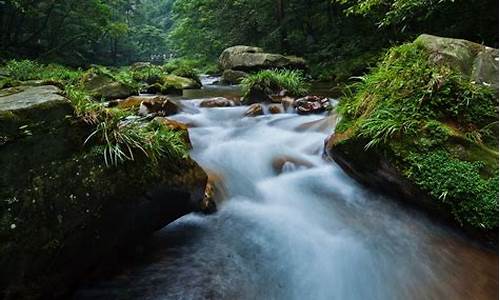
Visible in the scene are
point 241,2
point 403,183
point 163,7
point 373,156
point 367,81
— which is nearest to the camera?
point 403,183

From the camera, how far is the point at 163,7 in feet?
185

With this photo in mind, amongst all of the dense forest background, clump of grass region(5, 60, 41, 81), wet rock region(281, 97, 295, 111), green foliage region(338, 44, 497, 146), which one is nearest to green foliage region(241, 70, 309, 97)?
wet rock region(281, 97, 295, 111)

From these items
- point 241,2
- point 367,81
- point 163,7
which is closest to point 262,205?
point 367,81

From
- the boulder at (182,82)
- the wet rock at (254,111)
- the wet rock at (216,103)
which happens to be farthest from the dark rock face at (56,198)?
the boulder at (182,82)

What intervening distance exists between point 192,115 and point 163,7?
181 feet

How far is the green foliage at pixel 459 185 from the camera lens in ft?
10.4

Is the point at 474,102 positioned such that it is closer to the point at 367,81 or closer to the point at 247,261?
the point at 367,81

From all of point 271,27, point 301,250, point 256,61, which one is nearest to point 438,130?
point 301,250

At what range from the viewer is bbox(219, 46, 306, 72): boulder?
46.9 feet

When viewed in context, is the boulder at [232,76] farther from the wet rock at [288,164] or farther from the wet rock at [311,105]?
the wet rock at [288,164]

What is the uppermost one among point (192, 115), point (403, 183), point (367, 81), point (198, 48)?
point (367, 81)

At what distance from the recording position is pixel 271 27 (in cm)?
1881

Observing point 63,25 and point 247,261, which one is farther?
point 63,25

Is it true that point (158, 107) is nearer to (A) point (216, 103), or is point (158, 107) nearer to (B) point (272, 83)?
(A) point (216, 103)
